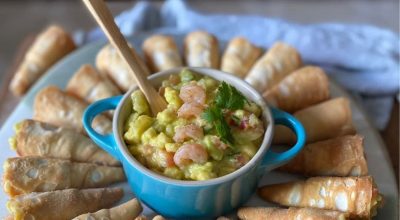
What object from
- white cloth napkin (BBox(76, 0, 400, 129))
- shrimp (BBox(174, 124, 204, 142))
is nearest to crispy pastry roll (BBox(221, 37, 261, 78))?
white cloth napkin (BBox(76, 0, 400, 129))

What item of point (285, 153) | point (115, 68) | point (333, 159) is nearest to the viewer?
point (285, 153)

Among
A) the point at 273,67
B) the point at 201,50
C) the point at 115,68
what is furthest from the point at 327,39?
the point at 115,68

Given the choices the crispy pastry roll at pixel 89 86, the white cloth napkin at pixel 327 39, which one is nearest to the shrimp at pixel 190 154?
the crispy pastry roll at pixel 89 86

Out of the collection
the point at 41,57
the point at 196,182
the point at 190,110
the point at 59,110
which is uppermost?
the point at 41,57

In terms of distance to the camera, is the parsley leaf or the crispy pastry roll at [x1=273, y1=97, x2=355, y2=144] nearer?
the parsley leaf

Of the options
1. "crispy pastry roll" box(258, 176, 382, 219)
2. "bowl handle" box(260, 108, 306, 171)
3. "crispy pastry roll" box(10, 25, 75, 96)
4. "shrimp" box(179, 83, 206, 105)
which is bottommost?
"crispy pastry roll" box(258, 176, 382, 219)

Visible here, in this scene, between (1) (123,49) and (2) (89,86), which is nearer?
(1) (123,49)

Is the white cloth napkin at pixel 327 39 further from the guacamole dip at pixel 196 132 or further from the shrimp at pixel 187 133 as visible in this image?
the shrimp at pixel 187 133

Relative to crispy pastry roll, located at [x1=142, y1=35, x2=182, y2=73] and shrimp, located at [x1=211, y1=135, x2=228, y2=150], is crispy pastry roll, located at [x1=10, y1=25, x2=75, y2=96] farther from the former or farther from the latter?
shrimp, located at [x1=211, y1=135, x2=228, y2=150]

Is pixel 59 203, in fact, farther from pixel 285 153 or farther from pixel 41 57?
pixel 41 57
